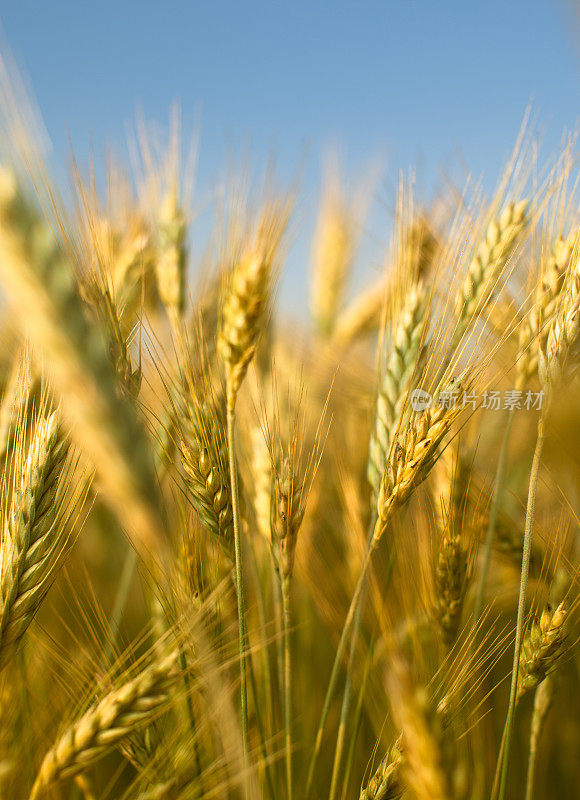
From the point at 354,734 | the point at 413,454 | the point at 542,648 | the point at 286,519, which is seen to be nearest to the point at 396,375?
the point at 413,454

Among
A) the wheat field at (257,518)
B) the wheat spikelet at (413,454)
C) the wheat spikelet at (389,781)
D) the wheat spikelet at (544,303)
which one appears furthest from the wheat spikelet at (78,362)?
the wheat spikelet at (544,303)

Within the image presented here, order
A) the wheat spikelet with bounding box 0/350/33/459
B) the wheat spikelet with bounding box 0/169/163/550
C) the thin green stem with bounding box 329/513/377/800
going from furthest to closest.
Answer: the wheat spikelet with bounding box 0/350/33/459
the thin green stem with bounding box 329/513/377/800
the wheat spikelet with bounding box 0/169/163/550

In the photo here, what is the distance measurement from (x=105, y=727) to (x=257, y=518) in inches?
18.4

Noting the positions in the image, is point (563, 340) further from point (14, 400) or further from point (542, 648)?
point (14, 400)

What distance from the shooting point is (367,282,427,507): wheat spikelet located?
104cm

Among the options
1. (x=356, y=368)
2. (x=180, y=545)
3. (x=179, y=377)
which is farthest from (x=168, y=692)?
(x=356, y=368)

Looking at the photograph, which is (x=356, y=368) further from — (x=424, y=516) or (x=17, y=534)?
(x=17, y=534)

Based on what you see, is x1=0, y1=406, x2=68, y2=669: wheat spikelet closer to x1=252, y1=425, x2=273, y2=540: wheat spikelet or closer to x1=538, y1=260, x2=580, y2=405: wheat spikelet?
x1=252, y1=425, x2=273, y2=540: wheat spikelet

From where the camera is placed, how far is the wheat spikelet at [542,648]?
90 centimetres

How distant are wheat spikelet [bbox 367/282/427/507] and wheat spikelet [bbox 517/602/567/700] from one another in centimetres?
34

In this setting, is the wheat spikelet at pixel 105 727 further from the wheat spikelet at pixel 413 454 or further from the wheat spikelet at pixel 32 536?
the wheat spikelet at pixel 413 454

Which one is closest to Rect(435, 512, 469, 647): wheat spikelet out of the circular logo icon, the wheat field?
the wheat field

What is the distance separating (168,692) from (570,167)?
4.18 feet

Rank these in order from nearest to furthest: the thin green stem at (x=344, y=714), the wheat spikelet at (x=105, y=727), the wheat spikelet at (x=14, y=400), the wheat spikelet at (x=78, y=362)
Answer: the wheat spikelet at (x=78, y=362) → the wheat spikelet at (x=105, y=727) → the thin green stem at (x=344, y=714) → the wheat spikelet at (x=14, y=400)
